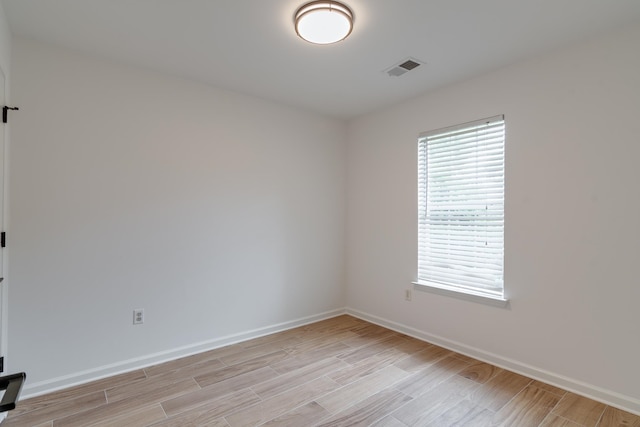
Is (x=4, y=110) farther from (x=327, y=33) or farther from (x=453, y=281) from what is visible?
(x=453, y=281)

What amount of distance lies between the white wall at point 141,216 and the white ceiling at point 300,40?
12.1 inches

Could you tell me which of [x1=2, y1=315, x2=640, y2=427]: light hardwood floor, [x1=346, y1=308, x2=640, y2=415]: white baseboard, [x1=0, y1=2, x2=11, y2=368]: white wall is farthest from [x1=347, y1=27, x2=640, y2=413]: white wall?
[x1=0, y1=2, x2=11, y2=368]: white wall

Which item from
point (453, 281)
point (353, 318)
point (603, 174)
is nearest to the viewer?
point (603, 174)

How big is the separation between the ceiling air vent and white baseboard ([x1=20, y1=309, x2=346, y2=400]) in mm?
2749

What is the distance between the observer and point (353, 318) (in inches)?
156

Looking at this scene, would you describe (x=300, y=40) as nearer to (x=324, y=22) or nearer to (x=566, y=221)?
(x=324, y=22)

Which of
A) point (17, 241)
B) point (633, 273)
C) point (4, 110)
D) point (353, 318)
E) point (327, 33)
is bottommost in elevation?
point (353, 318)

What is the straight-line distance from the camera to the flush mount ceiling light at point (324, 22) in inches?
74.7

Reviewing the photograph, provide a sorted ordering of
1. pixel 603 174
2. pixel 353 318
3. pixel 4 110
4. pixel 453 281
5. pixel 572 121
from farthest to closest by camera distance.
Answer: pixel 353 318, pixel 453 281, pixel 572 121, pixel 603 174, pixel 4 110

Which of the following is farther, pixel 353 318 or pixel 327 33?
pixel 353 318

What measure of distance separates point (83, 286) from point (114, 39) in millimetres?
1823

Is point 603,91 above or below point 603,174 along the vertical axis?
above

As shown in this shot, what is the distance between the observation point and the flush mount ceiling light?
1896 millimetres

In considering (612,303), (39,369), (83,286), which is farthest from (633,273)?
(39,369)
